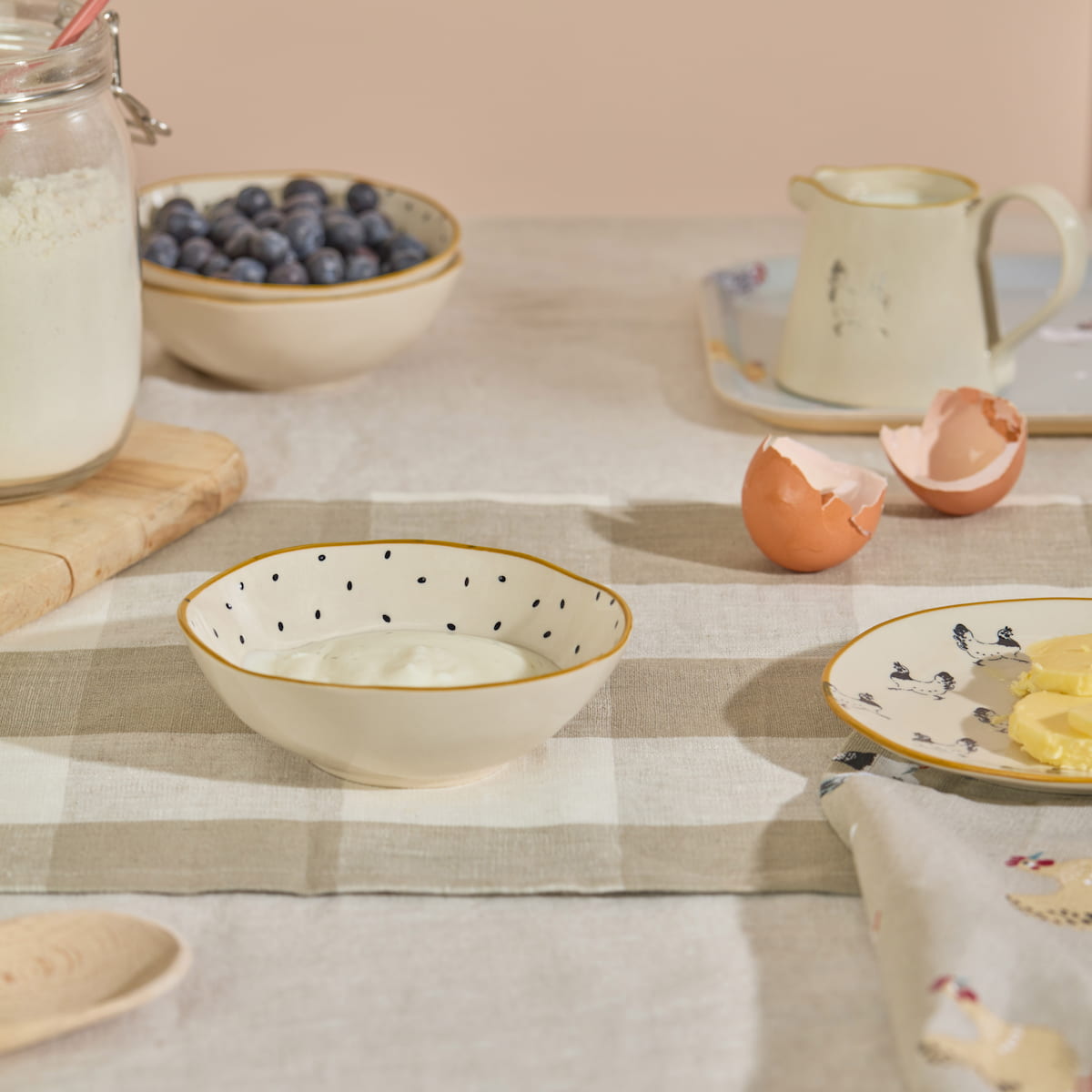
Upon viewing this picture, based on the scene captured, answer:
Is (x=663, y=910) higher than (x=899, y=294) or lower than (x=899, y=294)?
lower

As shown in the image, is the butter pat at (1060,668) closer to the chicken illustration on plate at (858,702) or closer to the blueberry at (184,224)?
the chicken illustration on plate at (858,702)

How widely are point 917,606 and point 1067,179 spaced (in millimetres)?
1133

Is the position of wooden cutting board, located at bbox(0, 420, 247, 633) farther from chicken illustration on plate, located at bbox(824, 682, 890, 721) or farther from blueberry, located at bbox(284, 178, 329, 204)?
chicken illustration on plate, located at bbox(824, 682, 890, 721)

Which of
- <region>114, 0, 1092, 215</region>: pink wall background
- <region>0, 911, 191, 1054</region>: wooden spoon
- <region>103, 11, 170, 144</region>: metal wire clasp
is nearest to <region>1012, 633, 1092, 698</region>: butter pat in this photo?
<region>0, 911, 191, 1054</region>: wooden spoon

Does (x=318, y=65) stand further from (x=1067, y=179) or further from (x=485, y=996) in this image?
(x=485, y=996)

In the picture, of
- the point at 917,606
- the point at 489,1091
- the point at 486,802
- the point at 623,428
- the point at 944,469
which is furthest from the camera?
the point at 623,428

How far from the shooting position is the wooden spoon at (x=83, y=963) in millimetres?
426

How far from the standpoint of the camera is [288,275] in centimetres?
93

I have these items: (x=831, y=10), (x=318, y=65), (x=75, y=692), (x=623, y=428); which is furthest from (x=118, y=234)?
(x=831, y=10)

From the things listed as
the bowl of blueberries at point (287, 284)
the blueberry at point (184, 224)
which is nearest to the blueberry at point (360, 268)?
the bowl of blueberries at point (287, 284)

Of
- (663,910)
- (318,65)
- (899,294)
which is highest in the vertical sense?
(318,65)

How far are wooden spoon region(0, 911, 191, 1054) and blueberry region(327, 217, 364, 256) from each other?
62cm

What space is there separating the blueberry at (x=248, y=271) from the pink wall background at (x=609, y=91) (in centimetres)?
68

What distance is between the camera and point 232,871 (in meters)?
0.50
